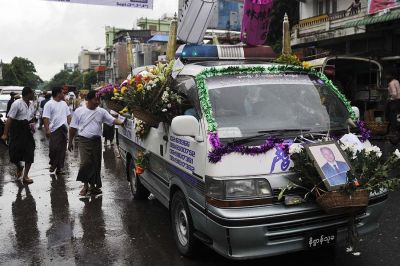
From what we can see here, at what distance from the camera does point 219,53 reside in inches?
222

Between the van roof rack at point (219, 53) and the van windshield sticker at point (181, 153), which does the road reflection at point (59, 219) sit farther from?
the van roof rack at point (219, 53)

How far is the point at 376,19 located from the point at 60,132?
1227cm

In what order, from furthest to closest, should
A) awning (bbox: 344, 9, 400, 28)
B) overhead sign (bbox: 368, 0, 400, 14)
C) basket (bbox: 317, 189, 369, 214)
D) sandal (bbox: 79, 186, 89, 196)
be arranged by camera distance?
awning (bbox: 344, 9, 400, 28) < overhead sign (bbox: 368, 0, 400, 14) < sandal (bbox: 79, 186, 89, 196) < basket (bbox: 317, 189, 369, 214)

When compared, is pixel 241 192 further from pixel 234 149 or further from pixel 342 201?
pixel 342 201

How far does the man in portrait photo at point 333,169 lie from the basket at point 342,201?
0.37 ft

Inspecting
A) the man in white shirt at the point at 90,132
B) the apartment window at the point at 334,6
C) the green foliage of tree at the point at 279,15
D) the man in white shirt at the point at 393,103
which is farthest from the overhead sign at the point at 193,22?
the green foliage of tree at the point at 279,15

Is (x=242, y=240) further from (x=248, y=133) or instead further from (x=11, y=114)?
(x=11, y=114)

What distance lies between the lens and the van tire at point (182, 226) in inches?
165

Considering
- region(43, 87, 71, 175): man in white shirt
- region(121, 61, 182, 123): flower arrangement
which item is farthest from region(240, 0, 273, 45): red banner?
region(43, 87, 71, 175): man in white shirt

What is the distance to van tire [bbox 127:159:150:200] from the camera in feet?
22.1

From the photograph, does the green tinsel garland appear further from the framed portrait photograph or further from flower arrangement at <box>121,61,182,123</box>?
the framed portrait photograph

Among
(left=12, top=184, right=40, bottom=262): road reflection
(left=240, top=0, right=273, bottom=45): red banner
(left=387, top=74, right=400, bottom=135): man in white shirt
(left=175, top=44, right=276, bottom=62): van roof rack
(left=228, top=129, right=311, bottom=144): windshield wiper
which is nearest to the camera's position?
(left=228, top=129, right=311, bottom=144): windshield wiper

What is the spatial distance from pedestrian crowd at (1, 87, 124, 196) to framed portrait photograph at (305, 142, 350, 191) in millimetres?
4056

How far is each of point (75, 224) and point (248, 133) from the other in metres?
3.05
